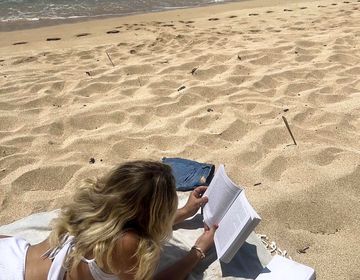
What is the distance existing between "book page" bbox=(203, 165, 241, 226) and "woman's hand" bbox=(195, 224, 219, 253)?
0.04m

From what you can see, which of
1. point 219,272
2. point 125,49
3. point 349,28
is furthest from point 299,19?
point 219,272

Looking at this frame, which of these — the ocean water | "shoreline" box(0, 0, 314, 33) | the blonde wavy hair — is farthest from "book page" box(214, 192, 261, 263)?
the ocean water

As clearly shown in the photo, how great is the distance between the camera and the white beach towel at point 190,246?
2312mm

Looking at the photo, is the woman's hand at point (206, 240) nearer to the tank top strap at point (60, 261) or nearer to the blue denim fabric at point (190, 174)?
the blue denim fabric at point (190, 174)

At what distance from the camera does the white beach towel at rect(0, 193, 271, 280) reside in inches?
91.0

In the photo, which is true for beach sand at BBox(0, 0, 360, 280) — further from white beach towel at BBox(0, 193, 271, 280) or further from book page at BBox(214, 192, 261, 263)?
book page at BBox(214, 192, 261, 263)

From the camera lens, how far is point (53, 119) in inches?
156

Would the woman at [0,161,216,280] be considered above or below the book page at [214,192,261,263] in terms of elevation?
above

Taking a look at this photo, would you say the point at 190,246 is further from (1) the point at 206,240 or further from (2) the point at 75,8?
(2) the point at 75,8

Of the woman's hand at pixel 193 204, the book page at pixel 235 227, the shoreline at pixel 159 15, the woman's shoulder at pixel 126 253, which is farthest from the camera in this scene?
the shoreline at pixel 159 15

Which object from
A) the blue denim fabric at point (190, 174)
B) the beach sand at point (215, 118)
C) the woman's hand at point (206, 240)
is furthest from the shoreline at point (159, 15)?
the woman's hand at point (206, 240)

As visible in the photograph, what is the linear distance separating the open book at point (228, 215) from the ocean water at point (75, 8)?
22.2ft

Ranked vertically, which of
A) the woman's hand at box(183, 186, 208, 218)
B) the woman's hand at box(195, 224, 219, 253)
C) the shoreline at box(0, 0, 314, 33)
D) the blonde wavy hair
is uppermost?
the blonde wavy hair

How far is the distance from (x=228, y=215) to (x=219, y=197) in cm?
→ 12
